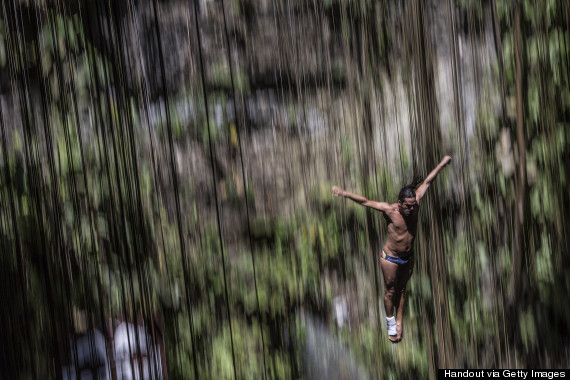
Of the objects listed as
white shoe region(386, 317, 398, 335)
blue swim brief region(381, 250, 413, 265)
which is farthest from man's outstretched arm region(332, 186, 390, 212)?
white shoe region(386, 317, 398, 335)

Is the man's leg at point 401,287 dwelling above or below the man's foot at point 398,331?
above

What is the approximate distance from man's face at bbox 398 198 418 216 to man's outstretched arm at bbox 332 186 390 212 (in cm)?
4

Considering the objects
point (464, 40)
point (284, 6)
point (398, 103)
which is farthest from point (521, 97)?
point (284, 6)

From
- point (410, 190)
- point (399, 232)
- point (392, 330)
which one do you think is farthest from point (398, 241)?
point (392, 330)

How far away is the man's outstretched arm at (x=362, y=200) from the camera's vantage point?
1130 mm

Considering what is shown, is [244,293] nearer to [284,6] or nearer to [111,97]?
[111,97]

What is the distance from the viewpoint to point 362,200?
114 centimetres

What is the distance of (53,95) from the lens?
1.13 metres

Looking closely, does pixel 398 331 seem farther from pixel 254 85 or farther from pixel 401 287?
pixel 254 85

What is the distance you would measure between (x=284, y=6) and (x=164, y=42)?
11.9 inches

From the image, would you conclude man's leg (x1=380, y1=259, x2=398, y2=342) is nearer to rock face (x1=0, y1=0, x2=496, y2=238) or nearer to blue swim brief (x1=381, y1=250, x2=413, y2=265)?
blue swim brief (x1=381, y1=250, x2=413, y2=265)

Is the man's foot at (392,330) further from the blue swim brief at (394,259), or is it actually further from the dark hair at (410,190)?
the dark hair at (410,190)

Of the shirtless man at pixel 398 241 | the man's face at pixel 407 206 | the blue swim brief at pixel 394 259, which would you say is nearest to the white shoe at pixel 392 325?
the shirtless man at pixel 398 241

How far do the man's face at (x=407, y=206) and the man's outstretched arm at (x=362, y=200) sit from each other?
0.12 ft
